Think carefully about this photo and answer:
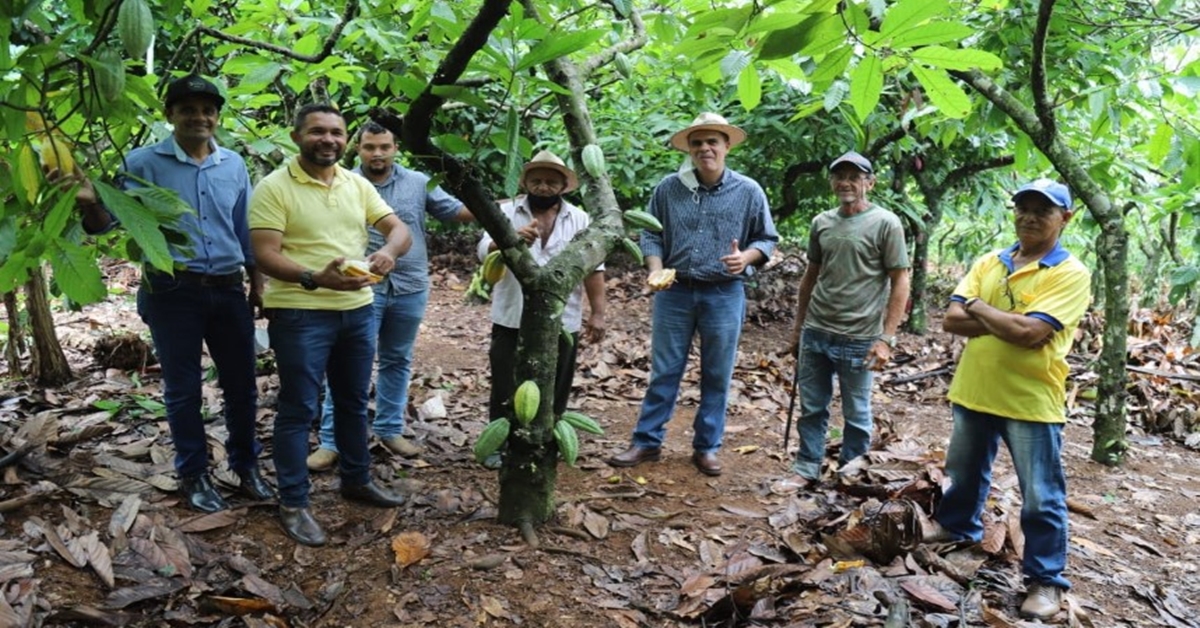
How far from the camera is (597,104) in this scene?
26.5ft

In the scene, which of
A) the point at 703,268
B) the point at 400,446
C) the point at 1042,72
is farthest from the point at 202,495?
the point at 1042,72

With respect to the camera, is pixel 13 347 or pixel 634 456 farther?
pixel 13 347

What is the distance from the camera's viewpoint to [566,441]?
2.86 meters

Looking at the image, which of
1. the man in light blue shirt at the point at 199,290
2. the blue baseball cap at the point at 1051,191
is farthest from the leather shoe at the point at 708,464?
the man in light blue shirt at the point at 199,290

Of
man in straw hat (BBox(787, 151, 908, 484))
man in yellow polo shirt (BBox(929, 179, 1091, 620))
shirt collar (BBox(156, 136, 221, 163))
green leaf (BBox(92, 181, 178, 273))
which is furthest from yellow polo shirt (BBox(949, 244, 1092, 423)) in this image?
shirt collar (BBox(156, 136, 221, 163))

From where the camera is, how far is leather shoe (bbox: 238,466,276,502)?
11.4 feet

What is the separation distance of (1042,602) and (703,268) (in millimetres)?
2064

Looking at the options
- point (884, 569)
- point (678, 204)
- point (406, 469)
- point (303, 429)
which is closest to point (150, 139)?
point (303, 429)

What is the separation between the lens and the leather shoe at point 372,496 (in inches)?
137

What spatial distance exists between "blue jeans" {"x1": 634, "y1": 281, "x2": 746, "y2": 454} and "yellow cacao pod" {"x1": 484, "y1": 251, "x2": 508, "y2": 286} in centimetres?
103

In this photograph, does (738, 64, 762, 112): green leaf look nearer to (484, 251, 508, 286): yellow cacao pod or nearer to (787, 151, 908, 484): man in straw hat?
(484, 251, 508, 286): yellow cacao pod

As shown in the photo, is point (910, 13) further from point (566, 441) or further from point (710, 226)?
point (710, 226)

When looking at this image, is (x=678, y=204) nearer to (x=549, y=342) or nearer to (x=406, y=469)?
(x=549, y=342)

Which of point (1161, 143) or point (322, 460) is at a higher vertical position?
point (1161, 143)
